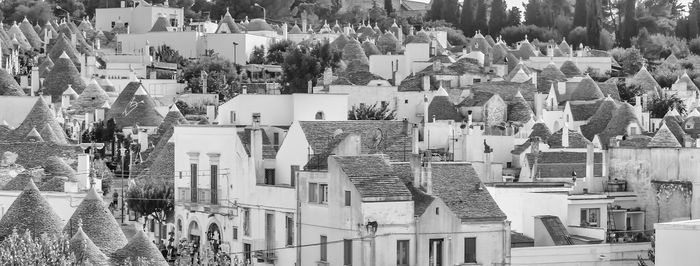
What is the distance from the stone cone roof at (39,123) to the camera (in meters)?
65.8

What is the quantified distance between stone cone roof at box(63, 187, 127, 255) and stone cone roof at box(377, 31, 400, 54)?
5649 cm

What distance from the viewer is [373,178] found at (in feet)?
145

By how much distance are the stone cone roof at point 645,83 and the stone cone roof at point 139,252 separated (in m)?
53.2

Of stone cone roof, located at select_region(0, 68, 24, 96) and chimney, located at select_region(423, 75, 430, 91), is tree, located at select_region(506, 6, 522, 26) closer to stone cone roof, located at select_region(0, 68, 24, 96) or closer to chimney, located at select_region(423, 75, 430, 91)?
chimney, located at select_region(423, 75, 430, 91)

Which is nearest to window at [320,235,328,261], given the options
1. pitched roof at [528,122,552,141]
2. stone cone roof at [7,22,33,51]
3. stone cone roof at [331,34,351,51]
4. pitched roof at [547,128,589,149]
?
pitched roof at [547,128,589,149]

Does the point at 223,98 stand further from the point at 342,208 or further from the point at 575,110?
the point at 342,208

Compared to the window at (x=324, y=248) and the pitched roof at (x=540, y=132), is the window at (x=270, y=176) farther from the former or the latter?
the pitched roof at (x=540, y=132)

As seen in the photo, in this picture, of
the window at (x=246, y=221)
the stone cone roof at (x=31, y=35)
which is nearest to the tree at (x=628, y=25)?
the stone cone roof at (x=31, y=35)

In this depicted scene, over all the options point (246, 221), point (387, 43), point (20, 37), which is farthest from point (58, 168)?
point (20, 37)

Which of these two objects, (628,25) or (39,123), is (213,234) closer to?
(39,123)

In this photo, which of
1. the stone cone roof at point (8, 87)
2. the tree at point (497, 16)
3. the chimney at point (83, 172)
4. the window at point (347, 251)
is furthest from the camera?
the tree at point (497, 16)

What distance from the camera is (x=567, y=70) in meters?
101

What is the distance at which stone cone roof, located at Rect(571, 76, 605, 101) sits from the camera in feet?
285

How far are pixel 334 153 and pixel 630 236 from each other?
8971 mm
